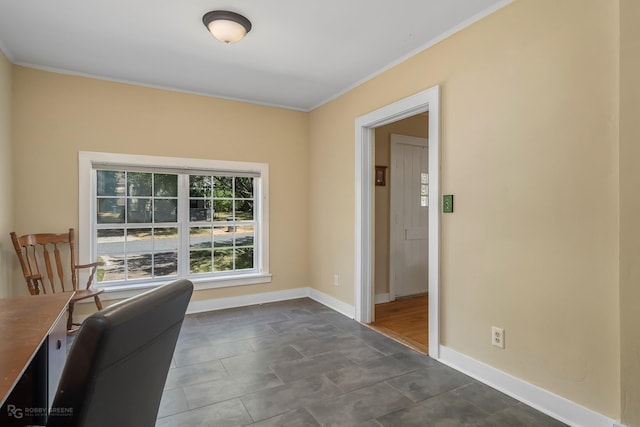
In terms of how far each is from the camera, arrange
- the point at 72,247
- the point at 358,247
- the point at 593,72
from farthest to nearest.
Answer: the point at 358,247 < the point at 72,247 < the point at 593,72

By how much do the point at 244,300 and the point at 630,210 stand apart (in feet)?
12.3

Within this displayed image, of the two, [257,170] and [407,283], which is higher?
[257,170]

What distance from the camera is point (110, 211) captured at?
3664 millimetres

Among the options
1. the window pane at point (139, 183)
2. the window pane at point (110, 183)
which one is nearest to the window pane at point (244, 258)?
the window pane at point (139, 183)

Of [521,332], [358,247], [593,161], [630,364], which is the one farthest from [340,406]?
[593,161]

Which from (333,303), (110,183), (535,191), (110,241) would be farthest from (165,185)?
(535,191)

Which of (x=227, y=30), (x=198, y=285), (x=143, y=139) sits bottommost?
(x=198, y=285)

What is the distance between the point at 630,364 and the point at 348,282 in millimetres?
2522

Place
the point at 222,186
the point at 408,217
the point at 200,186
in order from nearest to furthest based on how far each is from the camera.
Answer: the point at 200,186, the point at 222,186, the point at 408,217

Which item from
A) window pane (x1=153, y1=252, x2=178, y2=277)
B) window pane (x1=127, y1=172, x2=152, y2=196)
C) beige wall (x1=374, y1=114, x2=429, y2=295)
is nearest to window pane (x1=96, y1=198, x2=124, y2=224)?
window pane (x1=127, y1=172, x2=152, y2=196)

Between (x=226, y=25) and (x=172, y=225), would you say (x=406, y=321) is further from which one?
(x=226, y=25)

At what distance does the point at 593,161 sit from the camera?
5.98ft

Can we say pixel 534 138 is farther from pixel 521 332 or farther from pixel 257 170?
pixel 257 170

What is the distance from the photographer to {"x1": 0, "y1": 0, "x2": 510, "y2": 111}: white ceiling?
2318mm
